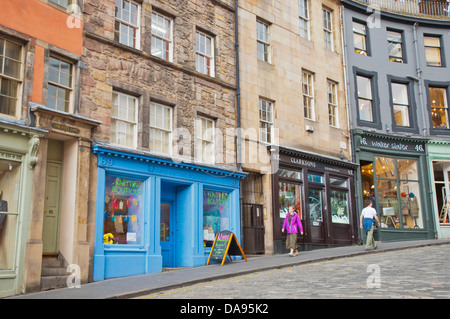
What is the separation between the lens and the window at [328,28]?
2306cm

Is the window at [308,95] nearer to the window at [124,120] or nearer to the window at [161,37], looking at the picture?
the window at [161,37]

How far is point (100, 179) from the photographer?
12.9 metres

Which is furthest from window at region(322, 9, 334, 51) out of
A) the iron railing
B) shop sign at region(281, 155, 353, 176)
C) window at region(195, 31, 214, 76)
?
window at region(195, 31, 214, 76)

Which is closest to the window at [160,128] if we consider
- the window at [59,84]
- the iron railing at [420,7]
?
the window at [59,84]

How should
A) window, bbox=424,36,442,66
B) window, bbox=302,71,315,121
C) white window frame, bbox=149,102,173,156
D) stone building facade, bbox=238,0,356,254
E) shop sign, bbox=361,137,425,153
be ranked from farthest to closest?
1. window, bbox=424,36,442,66
2. shop sign, bbox=361,137,425,153
3. window, bbox=302,71,315,121
4. stone building facade, bbox=238,0,356,254
5. white window frame, bbox=149,102,173,156

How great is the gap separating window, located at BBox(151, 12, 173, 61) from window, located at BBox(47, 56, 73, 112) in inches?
129

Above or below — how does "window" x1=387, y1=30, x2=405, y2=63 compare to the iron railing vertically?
below

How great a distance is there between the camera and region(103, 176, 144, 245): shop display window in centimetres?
1323

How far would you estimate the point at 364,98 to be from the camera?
23.5 meters

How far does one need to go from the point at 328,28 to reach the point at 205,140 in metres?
10.4

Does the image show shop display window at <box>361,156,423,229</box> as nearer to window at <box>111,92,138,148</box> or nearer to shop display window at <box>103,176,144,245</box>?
shop display window at <box>103,176,144,245</box>

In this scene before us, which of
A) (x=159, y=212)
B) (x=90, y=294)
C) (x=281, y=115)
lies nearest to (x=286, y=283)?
(x=90, y=294)

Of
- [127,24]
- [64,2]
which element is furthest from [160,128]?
[64,2]
